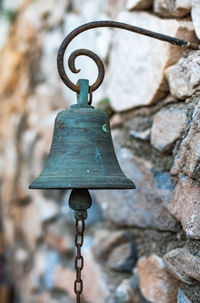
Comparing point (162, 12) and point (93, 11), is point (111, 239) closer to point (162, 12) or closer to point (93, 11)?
point (162, 12)

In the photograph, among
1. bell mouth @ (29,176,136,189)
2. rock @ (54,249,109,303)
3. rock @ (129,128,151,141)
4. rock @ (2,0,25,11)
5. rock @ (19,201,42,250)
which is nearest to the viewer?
bell mouth @ (29,176,136,189)

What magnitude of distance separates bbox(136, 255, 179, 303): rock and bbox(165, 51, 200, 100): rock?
45 cm

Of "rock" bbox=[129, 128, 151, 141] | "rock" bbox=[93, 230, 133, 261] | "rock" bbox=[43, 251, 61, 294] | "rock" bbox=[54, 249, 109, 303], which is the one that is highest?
"rock" bbox=[129, 128, 151, 141]

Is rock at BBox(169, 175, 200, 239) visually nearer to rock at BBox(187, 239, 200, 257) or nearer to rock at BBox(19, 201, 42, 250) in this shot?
rock at BBox(187, 239, 200, 257)

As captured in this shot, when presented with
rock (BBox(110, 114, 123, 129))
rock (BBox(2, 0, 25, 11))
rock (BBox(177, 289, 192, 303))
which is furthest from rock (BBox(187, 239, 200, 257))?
rock (BBox(2, 0, 25, 11))

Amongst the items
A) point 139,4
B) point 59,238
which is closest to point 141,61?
point 139,4

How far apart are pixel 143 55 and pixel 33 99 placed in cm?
103

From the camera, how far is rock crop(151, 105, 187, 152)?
1110mm

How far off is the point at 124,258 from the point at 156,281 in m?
0.18

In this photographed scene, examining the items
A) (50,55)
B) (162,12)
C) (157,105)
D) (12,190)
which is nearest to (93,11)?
(50,55)

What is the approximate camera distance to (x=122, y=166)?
1385 mm

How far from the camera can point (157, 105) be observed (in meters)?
1.26

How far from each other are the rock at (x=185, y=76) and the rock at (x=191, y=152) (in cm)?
4

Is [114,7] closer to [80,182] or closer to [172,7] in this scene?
[172,7]
